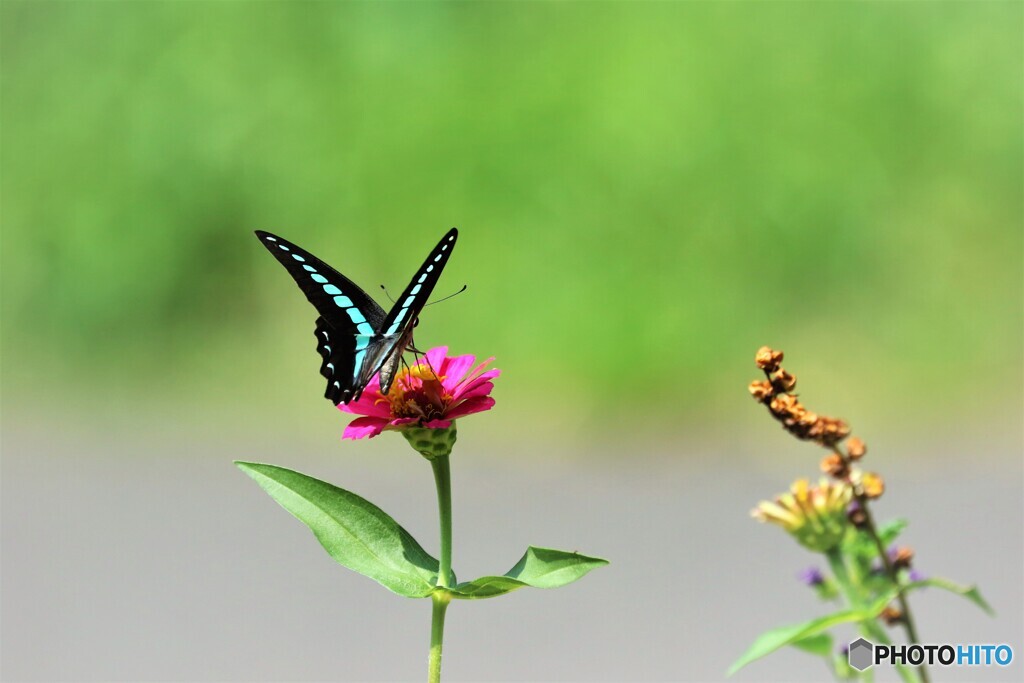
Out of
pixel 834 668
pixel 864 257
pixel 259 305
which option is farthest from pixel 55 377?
pixel 834 668

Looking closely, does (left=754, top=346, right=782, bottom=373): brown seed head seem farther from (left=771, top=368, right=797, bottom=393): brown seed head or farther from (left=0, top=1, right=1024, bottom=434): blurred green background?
(left=0, top=1, right=1024, bottom=434): blurred green background

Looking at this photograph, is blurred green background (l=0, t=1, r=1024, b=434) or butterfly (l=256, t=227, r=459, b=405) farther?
blurred green background (l=0, t=1, r=1024, b=434)

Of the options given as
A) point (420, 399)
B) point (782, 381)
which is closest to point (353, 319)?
point (420, 399)

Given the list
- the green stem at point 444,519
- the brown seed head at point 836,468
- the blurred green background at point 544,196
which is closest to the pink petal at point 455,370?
the green stem at point 444,519

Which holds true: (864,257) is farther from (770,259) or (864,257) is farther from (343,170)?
(343,170)

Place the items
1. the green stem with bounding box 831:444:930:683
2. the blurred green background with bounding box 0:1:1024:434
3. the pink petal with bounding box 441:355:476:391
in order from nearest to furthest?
1. the green stem with bounding box 831:444:930:683
2. the pink petal with bounding box 441:355:476:391
3. the blurred green background with bounding box 0:1:1024:434

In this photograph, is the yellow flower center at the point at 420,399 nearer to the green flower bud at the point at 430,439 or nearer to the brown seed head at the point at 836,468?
the green flower bud at the point at 430,439

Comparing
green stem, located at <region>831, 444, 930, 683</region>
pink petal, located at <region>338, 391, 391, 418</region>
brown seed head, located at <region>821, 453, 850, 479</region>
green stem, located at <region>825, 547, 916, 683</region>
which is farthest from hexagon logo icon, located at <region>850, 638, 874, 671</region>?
pink petal, located at <region>338, 391, 391, 418</region>
